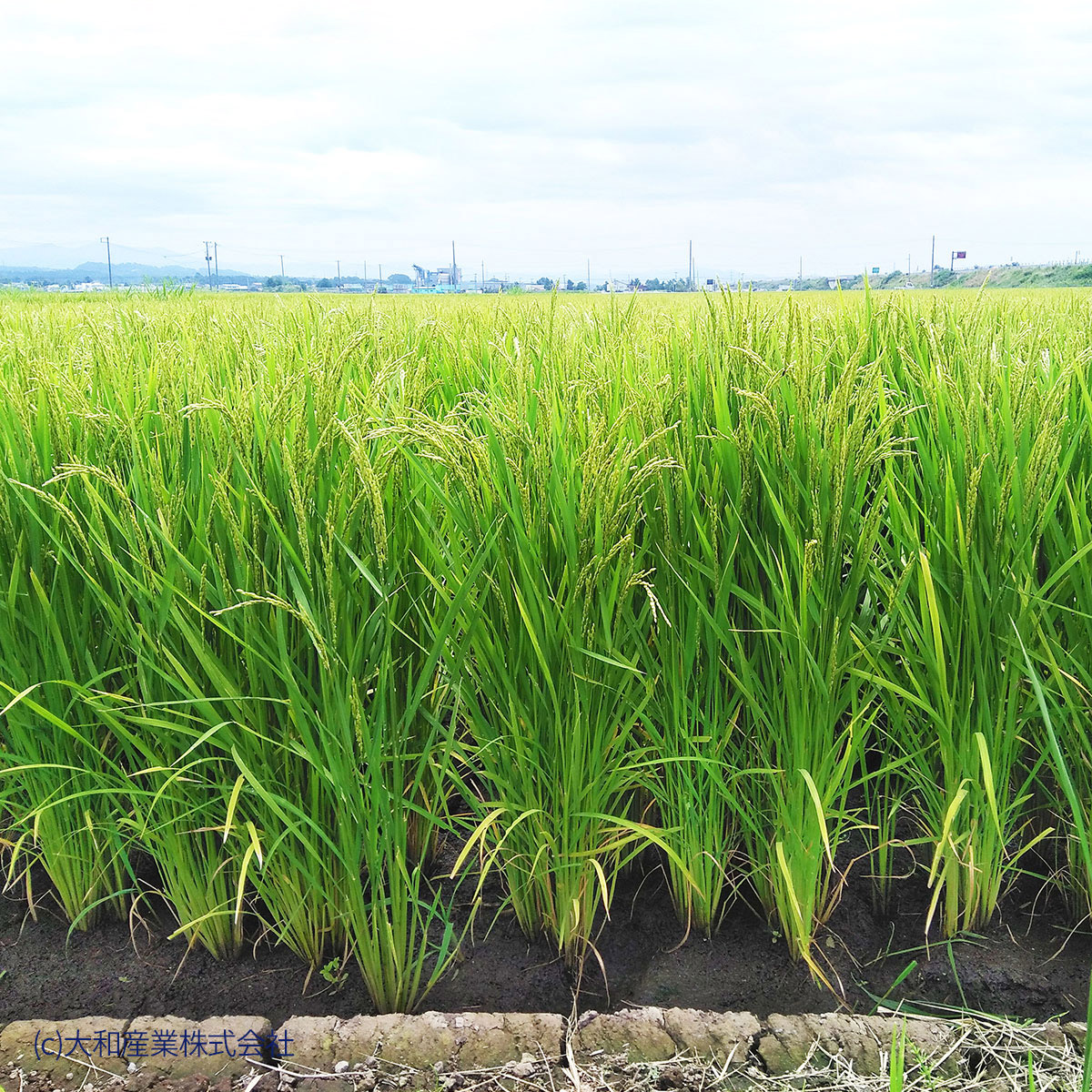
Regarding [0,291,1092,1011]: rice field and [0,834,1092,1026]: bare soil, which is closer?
[0,291,1092,1011]: rice field

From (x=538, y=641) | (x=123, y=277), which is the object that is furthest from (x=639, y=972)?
(x=123, y=277)

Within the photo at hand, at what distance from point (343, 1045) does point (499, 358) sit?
193 centimetres

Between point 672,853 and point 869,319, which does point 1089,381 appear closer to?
point 869,319

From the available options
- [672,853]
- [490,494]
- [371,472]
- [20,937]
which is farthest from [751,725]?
[20,937]

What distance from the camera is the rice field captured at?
4.62 ft

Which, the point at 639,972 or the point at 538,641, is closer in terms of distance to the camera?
the point at 538,641

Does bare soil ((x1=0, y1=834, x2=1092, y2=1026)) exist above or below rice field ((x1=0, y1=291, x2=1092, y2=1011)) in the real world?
below

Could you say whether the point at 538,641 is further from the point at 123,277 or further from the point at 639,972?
the point at 123,277

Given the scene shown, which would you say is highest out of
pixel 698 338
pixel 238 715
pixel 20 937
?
pixel 698 338

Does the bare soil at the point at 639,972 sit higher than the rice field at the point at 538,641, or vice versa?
the rice field at the point at 538,641

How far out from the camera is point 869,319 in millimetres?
2414

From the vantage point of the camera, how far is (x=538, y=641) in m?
1.40

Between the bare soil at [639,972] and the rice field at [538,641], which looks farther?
the bare soil at [639,972]

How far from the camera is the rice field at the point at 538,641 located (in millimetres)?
1408
